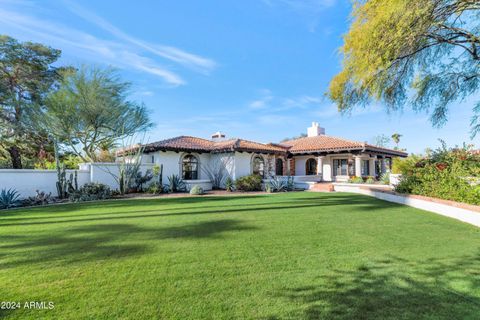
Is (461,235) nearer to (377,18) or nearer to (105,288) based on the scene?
(377,18)

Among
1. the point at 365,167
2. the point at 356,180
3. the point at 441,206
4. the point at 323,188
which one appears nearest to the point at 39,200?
the point at 441,206

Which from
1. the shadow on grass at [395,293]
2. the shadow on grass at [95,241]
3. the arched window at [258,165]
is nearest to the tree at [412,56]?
the shadow on grass at [395,293]

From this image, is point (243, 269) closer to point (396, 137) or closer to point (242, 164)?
point (242, 164)

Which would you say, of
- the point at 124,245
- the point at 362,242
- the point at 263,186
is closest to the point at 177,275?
the point at 124,245

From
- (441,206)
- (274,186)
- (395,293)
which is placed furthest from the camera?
(274,186)

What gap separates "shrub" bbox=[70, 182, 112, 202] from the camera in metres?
→ 14.2

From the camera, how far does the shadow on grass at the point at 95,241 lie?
198 inches

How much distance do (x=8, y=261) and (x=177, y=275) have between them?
11.0 ft

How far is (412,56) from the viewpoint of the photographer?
1191 centimetres

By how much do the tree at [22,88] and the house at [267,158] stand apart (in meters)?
11.7

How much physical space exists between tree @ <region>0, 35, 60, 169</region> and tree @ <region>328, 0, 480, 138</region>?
2403 centimetres

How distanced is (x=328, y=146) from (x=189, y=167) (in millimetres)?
13837

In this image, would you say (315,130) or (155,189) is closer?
(155,189)

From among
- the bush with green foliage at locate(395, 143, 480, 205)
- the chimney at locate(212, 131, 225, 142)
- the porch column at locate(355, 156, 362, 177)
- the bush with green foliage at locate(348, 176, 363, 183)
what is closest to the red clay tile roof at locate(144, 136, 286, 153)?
the chimney at locate(212, 131, 225, 142)
